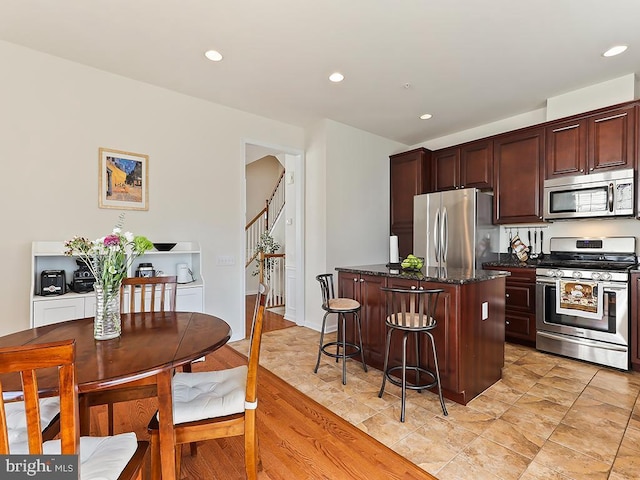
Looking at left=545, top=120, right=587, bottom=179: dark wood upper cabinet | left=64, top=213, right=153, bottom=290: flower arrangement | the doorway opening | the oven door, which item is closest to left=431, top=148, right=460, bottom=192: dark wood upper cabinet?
left=545, top=120, right=587, bottom=179: dark wood upper cabinet

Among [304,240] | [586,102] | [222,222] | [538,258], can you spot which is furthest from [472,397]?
[586,102]

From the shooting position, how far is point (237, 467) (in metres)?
1.73

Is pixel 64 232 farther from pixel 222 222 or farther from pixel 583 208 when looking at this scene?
pixel 583 208

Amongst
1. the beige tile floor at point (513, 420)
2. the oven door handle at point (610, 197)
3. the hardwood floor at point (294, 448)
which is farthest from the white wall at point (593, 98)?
the hardwood floor at point (294, 448)

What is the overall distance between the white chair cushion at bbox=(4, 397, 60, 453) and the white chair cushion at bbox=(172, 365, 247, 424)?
48cm

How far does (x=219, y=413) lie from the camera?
1382 mm

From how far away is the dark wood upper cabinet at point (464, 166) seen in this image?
4211 millimetres

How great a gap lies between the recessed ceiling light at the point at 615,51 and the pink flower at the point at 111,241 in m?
4.15

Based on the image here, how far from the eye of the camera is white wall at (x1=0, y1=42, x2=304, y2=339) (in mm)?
2682

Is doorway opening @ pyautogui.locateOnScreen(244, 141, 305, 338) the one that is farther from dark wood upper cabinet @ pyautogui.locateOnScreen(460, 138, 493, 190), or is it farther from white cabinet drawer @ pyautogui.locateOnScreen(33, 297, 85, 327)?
dark wood upper cabinet @ pyautogui.locateOnScreen(460, 138, 493, 190)

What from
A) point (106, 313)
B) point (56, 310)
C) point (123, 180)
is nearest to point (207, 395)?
point (106, 313)

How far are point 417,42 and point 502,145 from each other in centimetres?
218

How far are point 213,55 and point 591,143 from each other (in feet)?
13.1

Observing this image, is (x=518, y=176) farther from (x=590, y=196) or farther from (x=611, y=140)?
(x=611, y=140)
